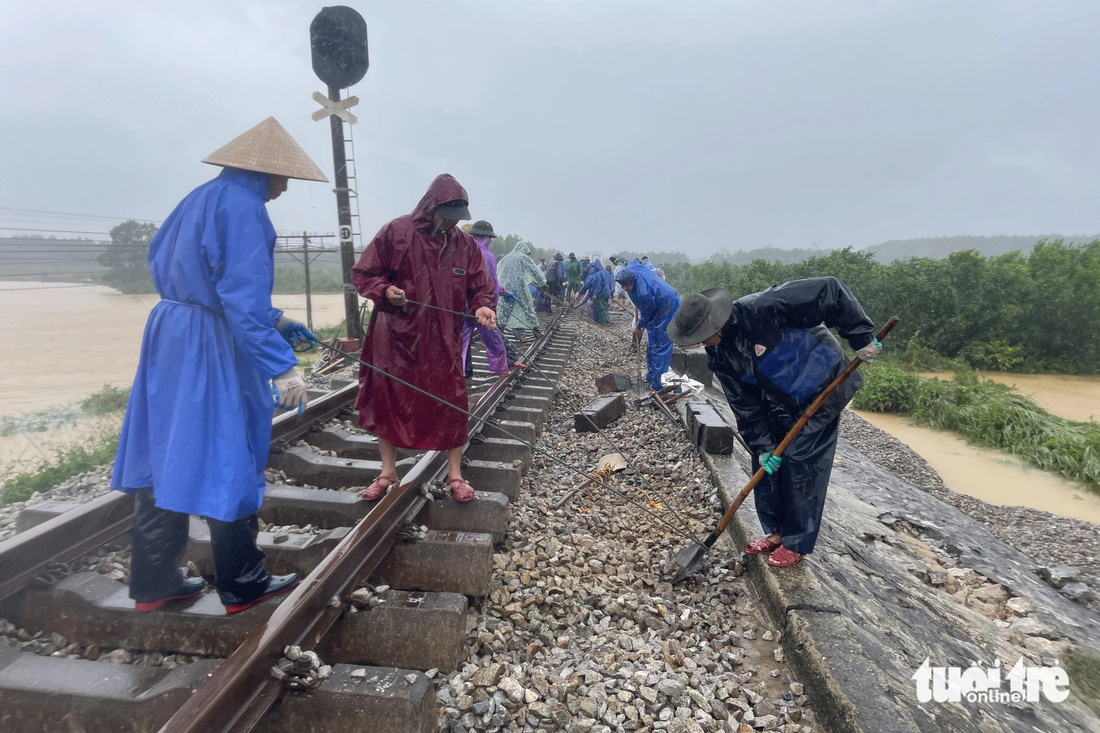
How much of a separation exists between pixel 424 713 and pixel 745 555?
2116 mm

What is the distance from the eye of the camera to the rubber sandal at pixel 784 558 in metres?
3.07

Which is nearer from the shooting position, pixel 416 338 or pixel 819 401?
pixel 819 401

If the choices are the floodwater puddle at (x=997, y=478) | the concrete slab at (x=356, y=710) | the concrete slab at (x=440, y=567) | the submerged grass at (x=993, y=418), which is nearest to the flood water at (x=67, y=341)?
the concrete slab at (x=440, y=567)

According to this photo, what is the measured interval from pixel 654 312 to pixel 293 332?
6008mm

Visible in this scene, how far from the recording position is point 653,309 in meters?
7.91

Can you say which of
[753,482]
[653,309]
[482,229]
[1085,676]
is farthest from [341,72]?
[1085,676]

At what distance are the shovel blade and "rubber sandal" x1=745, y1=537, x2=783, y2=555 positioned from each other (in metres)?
0.27

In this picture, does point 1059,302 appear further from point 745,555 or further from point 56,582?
point 56,582

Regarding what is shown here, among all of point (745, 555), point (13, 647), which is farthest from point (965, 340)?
point (13, 647)

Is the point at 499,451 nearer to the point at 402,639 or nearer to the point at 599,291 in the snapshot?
the point at 402,639

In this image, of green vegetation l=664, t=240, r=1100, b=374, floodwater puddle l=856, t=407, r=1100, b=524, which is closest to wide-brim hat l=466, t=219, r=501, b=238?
floodwater puddle l=856, t=407, r=1100, b=524

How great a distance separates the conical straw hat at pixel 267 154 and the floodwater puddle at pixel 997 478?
848 cm

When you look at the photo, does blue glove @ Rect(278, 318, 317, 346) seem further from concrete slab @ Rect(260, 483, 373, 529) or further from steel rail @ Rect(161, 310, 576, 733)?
concrete slab @ Rect(260, 483, 373, 529)

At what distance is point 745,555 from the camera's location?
334 cm
